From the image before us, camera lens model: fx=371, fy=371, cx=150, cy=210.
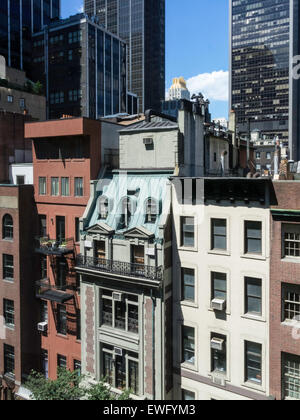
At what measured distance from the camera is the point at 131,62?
177 meters

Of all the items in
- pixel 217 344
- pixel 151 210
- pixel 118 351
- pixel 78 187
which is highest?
pixel 78 187

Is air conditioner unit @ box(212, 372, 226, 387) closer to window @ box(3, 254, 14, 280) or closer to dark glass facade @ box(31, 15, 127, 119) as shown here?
window @ box(3, 254, 14, 280)

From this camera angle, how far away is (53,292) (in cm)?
2764

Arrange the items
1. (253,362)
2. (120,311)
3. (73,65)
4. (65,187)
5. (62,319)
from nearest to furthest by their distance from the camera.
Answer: (253,362), (120,311), (65,187), (62,319), (73,65)

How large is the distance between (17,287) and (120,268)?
10136 millimetres

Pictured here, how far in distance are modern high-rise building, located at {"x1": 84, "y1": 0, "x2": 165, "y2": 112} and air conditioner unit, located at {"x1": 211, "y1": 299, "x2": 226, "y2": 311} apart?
162918 mm

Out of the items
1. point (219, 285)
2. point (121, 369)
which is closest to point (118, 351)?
point (121, 369)

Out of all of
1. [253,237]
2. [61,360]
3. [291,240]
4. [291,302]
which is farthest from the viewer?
[61,360]

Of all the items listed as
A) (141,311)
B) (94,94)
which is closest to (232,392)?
(141,311)

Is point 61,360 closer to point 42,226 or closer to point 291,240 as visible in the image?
point 42,226

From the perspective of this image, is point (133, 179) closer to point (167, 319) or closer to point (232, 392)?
point (167, 319)

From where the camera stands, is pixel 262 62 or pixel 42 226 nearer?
pixel 42 226

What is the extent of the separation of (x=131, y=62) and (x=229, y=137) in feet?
512

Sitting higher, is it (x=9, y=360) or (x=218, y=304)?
(x=218, y=304)
